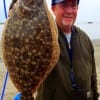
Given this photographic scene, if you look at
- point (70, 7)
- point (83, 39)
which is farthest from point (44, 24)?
point (83, 39)

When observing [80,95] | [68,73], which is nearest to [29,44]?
[68,73]

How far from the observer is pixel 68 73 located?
4188 millimetres

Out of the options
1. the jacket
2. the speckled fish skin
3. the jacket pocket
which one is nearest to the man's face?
the jacket

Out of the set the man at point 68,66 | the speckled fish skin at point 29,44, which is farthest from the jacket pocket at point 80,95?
the speckled fish skin at point 29,44

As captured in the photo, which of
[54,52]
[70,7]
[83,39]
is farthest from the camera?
[83,39]

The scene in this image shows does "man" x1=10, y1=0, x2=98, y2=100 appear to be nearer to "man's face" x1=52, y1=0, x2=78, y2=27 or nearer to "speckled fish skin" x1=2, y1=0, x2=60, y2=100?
"man's face" x1=52, y1=0, x2=78, y2=27

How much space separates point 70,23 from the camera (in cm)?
416

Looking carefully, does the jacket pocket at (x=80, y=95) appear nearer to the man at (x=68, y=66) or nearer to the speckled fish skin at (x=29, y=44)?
the man at (x=68, y=66)

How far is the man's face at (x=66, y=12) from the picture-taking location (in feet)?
13.3

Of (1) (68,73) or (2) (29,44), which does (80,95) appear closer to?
(1) (68,73)

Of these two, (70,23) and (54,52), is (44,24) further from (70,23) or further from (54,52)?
(70,23)

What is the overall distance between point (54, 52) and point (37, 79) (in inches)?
9.1

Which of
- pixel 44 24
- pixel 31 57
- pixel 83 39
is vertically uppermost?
pixel 44 24

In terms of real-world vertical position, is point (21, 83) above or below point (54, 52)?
below
